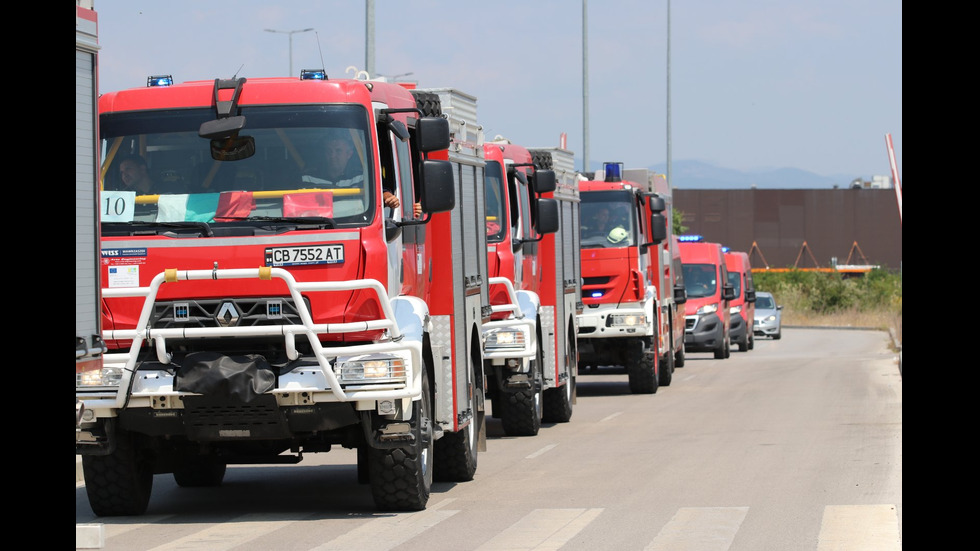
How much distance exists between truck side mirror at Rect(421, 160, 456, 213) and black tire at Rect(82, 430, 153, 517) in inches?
104

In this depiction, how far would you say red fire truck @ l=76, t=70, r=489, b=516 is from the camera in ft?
32.5

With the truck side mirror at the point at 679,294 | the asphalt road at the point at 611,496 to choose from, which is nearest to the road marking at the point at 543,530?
the asphalt road at the point at 611,496

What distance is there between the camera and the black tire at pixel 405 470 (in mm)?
10523

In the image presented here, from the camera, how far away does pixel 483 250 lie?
13.7 metres

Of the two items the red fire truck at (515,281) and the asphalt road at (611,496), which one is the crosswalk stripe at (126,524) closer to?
the asphalt road at (611,496)

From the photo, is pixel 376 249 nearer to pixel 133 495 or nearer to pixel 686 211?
pixel 133 495

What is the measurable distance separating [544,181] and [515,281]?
1317 mm

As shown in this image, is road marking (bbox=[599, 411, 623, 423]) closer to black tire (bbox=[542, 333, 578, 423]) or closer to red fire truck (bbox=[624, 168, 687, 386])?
black tire (bbox=[542, 333, 578, 423])

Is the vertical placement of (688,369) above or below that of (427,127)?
below

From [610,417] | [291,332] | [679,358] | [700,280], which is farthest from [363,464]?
[700,280]

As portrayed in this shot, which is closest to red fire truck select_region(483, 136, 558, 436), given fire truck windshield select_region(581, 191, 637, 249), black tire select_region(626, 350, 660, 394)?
fire truck windshield select_region(581, 191, 637, 249)

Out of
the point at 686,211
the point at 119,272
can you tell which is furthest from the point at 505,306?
the point at 686,211

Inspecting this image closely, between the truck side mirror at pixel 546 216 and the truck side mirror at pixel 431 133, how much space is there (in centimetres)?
681
